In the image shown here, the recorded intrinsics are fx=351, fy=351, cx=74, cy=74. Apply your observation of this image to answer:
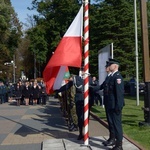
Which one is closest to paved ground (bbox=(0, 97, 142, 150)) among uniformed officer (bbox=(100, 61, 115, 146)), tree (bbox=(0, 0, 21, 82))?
uniformed officer (bbox=(100, 61, 115, 146))

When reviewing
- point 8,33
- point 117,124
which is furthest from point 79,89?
point 8,33

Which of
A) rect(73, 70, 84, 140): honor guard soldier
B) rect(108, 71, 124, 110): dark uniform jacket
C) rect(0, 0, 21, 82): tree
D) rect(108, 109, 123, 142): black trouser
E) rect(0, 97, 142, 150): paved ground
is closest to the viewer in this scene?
rect(108, 71, 124, 110): dark uniform jacket

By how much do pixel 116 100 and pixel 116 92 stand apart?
179mm

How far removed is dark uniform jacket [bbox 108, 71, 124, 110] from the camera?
7527mm

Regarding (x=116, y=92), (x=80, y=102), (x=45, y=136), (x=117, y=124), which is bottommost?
(x=45, y=136)

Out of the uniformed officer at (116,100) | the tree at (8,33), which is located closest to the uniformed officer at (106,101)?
the uniformed officer at (116,100)

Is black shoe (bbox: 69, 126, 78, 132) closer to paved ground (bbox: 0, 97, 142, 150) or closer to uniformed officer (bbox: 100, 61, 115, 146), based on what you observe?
paved ground (bbox: 0, 97, 142, 150)

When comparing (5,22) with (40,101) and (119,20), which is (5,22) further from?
(40,101)

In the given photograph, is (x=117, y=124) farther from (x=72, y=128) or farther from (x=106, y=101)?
(x=72, y=128)

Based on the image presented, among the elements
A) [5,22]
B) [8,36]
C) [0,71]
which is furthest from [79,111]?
[0,71]

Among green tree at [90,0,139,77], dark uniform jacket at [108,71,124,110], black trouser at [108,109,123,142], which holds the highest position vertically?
green tree at [90,0,139,77]

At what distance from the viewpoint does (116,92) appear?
7.54 meters

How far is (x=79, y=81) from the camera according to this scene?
980cm

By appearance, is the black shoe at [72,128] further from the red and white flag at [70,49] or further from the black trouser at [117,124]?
the black trouser at [117,124]
